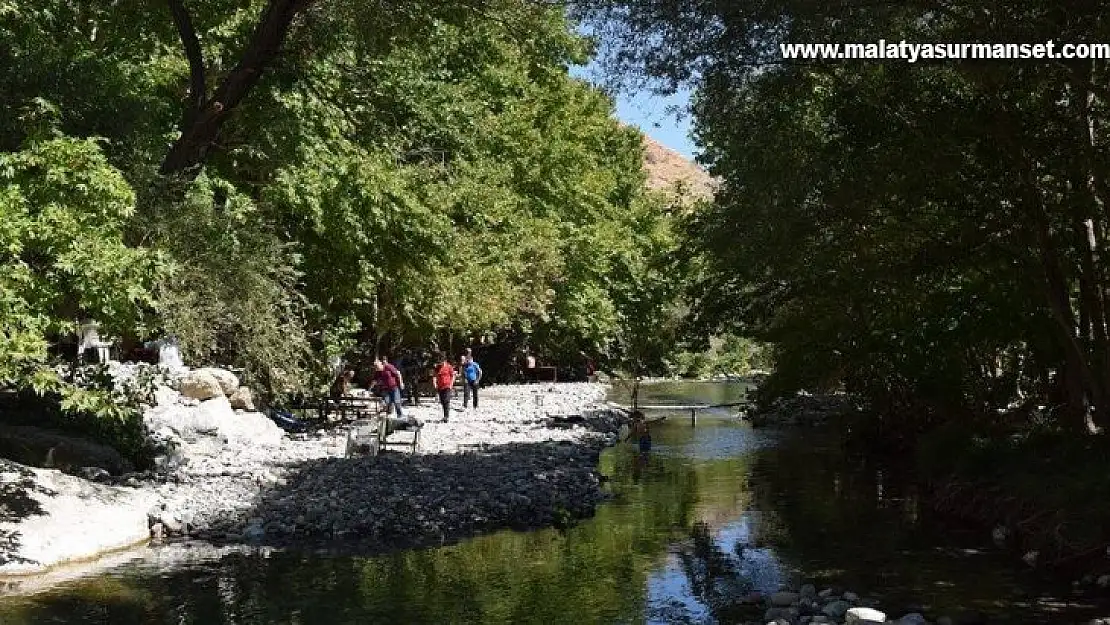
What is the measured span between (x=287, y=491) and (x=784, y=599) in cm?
830

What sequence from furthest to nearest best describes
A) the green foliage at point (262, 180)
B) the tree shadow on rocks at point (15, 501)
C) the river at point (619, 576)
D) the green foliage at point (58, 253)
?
the tree shadow on rocks at point (15, 501) < the green foliage at point (262, 180) < the river at point (619, 576) < the green foliage at point (58, 253)

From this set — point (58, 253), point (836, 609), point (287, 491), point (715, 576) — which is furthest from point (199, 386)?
point (836, 609)

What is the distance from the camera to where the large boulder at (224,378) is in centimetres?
2184

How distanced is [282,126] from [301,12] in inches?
119

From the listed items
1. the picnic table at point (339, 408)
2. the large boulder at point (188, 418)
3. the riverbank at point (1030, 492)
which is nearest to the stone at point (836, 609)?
the riverbank at point (1030, 492)

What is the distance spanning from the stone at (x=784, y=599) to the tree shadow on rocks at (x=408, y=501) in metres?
4.86

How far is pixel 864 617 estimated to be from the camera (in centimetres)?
960

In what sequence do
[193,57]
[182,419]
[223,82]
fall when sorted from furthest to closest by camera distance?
[182,419]
[193,57]
[223,82]

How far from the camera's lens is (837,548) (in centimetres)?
1403

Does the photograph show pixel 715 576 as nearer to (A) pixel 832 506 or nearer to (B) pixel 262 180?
(A) pixel 832 506

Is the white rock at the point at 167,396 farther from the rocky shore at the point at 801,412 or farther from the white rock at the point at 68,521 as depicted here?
the rocky shore at the point at 801,412

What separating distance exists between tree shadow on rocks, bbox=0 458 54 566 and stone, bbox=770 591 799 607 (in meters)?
8.05

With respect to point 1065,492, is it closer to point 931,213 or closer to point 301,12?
point 931,213

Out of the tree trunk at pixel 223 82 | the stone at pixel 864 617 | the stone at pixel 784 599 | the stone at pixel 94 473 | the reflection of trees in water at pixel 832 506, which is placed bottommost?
the stone at pixel 784 599
